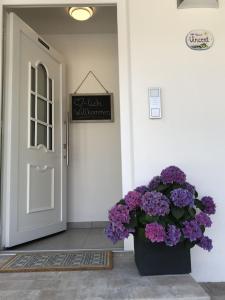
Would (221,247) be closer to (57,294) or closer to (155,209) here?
(155,209)

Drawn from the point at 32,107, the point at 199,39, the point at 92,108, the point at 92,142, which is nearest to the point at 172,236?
the point at 199,39

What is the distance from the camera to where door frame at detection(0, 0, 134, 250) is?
232 cm

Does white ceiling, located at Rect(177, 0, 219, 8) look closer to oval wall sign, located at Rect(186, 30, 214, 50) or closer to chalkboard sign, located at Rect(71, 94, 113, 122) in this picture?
oval wall sign, located at Rect(186, 30, 214, 50)

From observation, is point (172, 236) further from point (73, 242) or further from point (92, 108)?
point (92, 108)

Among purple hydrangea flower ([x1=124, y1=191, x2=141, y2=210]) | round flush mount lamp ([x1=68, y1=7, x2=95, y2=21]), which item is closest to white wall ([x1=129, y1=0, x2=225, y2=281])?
purple hydrangea flower ([x1=124, y1=191, x2=141, y2=210])

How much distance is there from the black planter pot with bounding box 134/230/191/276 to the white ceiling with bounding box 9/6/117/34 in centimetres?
248

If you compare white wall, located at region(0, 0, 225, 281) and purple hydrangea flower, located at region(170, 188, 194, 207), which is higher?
white wall, located at region(0, 0, 225, 281)

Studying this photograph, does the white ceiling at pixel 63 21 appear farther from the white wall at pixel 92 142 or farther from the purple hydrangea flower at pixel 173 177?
the purple hydrangea flower at pixel 173 177

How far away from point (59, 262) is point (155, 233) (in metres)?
0.78

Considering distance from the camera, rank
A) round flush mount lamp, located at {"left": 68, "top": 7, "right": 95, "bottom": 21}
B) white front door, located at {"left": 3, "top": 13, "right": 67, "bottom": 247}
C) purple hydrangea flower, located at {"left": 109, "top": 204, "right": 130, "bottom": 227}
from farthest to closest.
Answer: round flush mount lamp, located at {"left": 68, "top": 7, "right": 95, "bottom": 21} → white front door, located at {"left": 3, "top": 13, "right": 67, "bottom": 247} → purple hydrangea flower, located at {"left": 109, "top": 204, "right": 130, "bottom": 227}

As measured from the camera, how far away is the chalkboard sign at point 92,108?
3.62 m

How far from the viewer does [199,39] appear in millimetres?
2391

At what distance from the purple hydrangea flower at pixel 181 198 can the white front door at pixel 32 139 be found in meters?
1.41

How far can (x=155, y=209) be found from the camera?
171 centimetres
